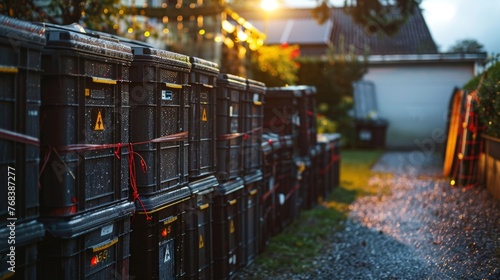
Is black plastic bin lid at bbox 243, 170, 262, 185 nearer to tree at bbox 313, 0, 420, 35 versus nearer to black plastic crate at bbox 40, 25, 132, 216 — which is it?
black plastic crate at bbox 40, 25, 132, 216

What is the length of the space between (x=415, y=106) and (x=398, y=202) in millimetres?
17032

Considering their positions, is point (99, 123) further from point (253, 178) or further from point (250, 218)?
point (250, 218)

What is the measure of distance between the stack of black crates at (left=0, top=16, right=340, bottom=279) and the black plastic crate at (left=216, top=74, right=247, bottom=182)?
0.01 meters

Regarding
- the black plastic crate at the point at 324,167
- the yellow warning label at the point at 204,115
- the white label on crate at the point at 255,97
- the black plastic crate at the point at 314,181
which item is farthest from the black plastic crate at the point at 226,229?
the black plastic crate at the point at 324,167

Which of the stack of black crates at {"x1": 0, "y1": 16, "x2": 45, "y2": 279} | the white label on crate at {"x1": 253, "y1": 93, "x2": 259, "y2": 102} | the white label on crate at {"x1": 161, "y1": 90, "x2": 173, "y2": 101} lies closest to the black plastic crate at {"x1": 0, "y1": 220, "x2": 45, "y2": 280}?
the stack of black crates at {"x1": 0, "y1": 16, "x2": 45, "y2": 279}

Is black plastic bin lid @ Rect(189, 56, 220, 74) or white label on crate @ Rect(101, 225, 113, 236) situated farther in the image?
black plastic bin lid @ Rect(189, 56, 220, 74)

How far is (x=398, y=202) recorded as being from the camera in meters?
13.4

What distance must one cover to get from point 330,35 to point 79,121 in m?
29.4

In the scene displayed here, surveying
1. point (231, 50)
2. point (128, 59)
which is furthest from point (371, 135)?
point (128, 59)

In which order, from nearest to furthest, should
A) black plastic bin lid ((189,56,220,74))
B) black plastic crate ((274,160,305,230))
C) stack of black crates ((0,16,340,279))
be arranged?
1. stack of black crates ((0,16,340,279))
2. black plastic bin lid ((189,56,220,74))
3. black plastic crate ((274,160,305,230))

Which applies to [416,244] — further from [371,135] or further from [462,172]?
[371,135]

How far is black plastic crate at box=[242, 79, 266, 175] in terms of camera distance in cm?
839

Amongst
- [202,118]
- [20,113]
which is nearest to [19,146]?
[20,113]

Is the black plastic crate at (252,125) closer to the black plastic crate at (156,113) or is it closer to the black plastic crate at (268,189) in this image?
the black plastic crate at (268,189)
